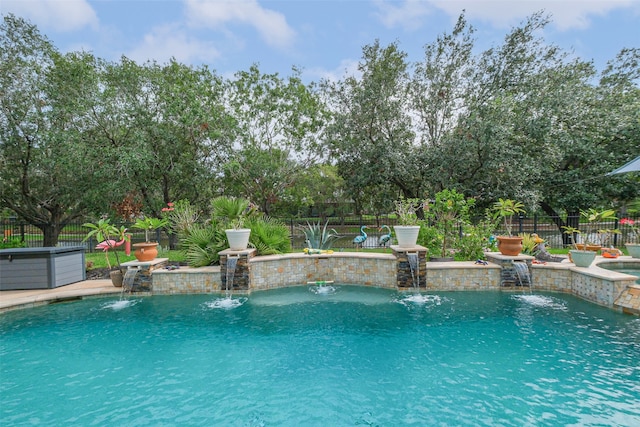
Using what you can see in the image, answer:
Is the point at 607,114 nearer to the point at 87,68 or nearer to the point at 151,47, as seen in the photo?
the point at 151,47

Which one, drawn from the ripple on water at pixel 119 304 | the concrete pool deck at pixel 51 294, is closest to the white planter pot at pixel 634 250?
the ripple on water at pixel 119 304

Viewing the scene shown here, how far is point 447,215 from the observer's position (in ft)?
24.2

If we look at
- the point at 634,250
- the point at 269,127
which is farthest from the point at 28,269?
the point at 634,250

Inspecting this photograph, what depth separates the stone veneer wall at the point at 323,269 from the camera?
6.50 m

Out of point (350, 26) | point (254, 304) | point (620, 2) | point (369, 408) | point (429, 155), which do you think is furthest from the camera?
point (429, 155)

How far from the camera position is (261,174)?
1230cm

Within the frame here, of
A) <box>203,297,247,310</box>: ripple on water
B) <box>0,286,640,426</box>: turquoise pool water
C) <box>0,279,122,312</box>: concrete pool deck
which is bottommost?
<box>0,286,640,426</box>: turquoise pool water

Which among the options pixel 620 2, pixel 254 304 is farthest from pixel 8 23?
pixel 620 2

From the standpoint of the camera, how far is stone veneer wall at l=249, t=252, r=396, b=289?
6.50 meters

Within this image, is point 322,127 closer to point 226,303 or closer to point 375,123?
point 375,123

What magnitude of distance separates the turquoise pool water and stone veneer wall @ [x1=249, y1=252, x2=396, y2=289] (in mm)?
1265

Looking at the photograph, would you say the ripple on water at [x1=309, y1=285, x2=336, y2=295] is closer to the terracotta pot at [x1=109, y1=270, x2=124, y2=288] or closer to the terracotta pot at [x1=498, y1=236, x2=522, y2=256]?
the terracotta pot at [x1=498, y1=236, x2=522, y2=256]

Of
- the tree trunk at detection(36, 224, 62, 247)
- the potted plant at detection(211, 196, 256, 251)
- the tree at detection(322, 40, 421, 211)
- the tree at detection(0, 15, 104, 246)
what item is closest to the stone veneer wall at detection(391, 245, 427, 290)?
the potted plant at detection(211, 196, 256, 251)

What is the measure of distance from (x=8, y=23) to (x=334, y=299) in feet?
42.9
